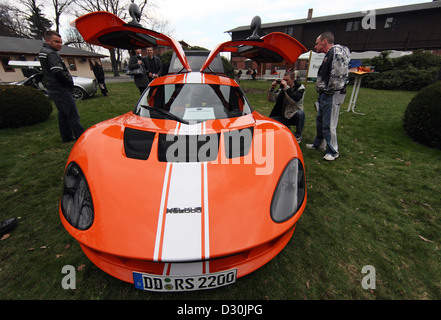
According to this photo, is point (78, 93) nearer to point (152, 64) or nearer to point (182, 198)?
point (152, 64)

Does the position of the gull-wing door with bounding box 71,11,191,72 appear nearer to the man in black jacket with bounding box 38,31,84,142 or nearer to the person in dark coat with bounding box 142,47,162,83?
the man in black jacket with bounding box 38,31,84,142

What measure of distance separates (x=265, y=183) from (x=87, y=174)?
1317 mm

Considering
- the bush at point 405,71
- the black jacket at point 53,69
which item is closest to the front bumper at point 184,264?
the black jacket at point 53,69

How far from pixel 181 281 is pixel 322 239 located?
1.45m

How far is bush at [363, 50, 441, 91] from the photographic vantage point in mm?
12688

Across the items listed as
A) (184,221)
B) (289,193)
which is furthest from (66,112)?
(289,193)

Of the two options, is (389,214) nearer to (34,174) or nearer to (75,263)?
(75,263)

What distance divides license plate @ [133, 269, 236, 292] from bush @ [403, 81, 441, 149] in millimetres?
5058

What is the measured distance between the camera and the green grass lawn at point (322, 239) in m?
1.46

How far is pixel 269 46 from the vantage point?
8.78ft

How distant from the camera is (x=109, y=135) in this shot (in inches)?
Answer: 70.4

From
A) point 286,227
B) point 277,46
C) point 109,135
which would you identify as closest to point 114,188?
point 109,135

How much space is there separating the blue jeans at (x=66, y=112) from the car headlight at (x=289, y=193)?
421 cm

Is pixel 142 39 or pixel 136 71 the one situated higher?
pixel 142 39
